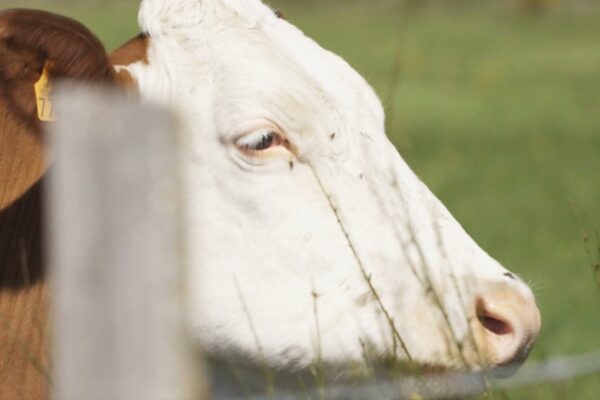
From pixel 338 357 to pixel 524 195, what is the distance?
11075 millimetres

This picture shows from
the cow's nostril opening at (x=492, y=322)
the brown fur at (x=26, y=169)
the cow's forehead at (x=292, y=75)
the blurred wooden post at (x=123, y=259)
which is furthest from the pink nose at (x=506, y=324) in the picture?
the blurred wooden post at (x=123, y=259)

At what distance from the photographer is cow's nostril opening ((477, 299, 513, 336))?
385cm

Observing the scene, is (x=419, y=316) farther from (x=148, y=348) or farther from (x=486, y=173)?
(x=486, y=173)

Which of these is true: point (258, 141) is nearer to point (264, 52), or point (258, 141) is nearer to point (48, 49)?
point (264, 52)

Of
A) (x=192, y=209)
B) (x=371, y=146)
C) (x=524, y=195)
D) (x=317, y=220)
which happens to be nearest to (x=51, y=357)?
(x=192, y=209)

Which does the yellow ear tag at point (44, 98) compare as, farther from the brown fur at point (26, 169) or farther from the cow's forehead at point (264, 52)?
the cow's forehead at point (264, 52)

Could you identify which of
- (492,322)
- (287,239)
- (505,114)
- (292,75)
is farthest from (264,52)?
(505,114)

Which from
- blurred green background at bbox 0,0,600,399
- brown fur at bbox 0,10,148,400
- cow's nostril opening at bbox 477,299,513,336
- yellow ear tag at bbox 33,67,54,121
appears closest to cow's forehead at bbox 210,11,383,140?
blurred green background at bbox 0,0,600,399

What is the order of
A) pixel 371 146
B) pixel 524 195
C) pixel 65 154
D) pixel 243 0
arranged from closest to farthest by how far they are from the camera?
pixel 65 154, pixel 371 146, pixel 243 0, pixel 524 195

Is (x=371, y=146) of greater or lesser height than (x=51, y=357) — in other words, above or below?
above

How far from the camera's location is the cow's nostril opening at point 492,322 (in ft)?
12.6

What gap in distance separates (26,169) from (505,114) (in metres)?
18.6

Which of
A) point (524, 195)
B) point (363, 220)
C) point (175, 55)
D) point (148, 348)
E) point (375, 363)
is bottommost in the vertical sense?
point (148, 348)

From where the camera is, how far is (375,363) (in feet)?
13.1
